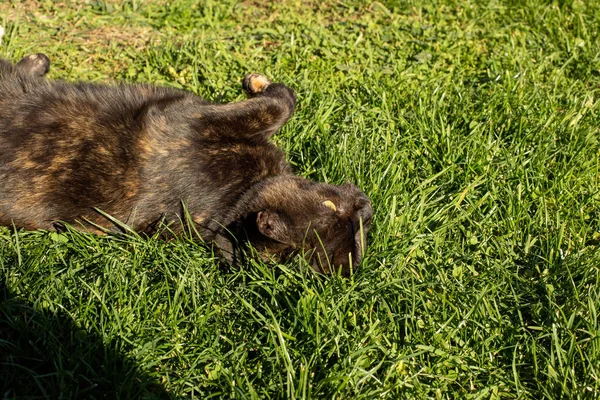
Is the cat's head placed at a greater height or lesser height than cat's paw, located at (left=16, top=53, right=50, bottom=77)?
lesser

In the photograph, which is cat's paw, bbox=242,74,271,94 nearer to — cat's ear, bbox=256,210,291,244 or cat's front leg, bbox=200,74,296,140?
cat's front leg, bbox=200,74,296,140

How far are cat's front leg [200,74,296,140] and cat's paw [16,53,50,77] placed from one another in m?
1.44

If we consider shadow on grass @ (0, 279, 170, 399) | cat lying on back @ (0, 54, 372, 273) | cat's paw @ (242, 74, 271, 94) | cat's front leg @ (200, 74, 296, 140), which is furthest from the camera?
cat's paw @ (242, 74, 271, 94)

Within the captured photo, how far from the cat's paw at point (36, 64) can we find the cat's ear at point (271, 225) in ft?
7.43

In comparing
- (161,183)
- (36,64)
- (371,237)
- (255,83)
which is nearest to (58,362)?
(161,183)

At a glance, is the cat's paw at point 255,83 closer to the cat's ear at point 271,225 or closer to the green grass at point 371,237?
the green grass at point 371,237

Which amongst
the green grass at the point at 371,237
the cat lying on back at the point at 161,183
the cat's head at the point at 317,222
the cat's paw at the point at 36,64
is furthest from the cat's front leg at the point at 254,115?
the cat's paw at the point at 36,64

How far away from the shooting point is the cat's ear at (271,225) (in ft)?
12.6

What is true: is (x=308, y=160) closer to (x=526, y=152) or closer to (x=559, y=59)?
(x=526, y=152)

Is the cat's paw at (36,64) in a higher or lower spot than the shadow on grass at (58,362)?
higher

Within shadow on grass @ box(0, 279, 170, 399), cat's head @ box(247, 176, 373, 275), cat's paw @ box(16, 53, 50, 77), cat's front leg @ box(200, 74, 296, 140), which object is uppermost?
cat's paw @ box(16, 53, 50, 77)

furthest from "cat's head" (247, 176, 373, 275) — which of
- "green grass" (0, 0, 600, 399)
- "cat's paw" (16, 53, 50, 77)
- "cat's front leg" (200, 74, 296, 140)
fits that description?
"cat's paw" (16, 53, 50, 77)

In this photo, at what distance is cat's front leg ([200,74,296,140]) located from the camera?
4465 millimetres

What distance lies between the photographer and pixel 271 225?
12.6 ft
